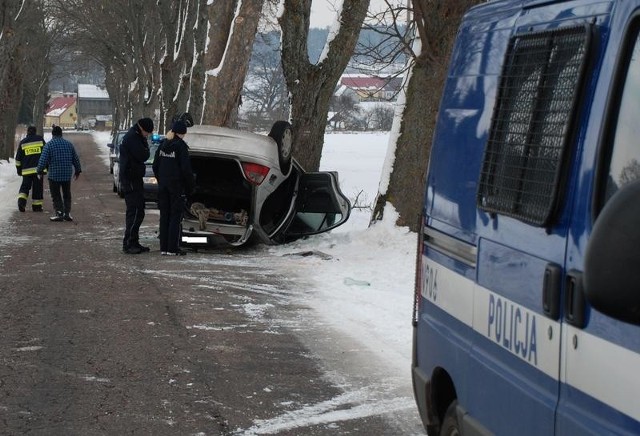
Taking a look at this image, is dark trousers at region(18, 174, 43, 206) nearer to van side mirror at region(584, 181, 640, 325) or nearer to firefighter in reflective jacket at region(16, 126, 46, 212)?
firefighter in reflective jacket at region(16, 126, 46, 212)

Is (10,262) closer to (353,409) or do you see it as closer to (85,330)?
(85,330)

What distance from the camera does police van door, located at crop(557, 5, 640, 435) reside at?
10.5 feet

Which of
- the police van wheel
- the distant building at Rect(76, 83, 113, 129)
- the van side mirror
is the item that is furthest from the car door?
the distant building at Rect(76, 83, 113, 129)

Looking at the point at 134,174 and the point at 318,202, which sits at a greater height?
the point at 134,174

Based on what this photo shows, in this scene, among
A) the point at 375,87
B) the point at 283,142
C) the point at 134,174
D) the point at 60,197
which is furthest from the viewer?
the point at 375,87

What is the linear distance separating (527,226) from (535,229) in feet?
0.30

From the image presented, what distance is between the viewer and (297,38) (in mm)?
19750

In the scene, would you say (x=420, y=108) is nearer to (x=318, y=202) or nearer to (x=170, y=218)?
(x=318, y=202)

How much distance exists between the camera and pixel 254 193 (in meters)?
15.7

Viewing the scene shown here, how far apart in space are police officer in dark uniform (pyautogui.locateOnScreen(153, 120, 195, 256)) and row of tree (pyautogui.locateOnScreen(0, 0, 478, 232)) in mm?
2890

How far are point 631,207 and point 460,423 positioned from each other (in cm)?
236

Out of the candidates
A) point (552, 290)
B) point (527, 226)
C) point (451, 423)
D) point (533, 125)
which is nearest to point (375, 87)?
point (451, 423)

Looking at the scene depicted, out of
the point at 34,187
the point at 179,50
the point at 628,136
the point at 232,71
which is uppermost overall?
the point at 179,50

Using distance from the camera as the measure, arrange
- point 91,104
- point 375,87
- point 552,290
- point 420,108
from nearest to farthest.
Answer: point 552,290, point 420,108, point 375,87, point 91,104
